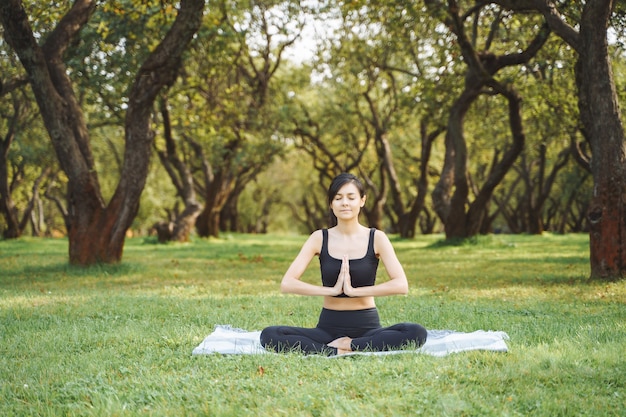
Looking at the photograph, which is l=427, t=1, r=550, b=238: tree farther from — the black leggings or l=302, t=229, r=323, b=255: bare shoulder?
the black leggings

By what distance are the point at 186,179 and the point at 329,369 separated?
23.9 meters

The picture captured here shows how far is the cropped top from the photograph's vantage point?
6.55 metres

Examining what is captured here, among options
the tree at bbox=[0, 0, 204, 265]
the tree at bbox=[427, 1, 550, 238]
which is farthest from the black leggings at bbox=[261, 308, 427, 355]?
the tree at bbox=[427, 1, 550, 238]

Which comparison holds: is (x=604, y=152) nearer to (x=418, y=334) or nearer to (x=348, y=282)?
(x=418, y=334)

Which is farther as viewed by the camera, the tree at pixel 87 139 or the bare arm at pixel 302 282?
the tree at pixel 87 139

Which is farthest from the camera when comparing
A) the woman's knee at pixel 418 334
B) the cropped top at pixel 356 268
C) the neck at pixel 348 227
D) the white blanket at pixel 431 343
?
the neck at pixel 348 227

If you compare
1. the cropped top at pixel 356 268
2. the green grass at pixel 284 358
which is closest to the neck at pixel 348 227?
the cropped top at pixel 356 268

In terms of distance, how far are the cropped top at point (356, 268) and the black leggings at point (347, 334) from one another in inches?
12.2

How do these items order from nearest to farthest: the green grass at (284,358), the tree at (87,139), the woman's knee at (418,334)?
1. the green grass at (284,358)
2. the woman's knee at (418,334)
3. the tree at (87,139)

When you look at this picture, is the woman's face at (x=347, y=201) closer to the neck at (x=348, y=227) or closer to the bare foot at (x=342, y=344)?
the neck at (x=348, y=227)

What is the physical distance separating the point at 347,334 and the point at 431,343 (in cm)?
86

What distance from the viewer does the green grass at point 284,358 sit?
4.67m

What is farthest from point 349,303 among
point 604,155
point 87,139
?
point 87,139

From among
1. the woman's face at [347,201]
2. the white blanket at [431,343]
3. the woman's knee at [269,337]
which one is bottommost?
the white blanket at [431,343]
